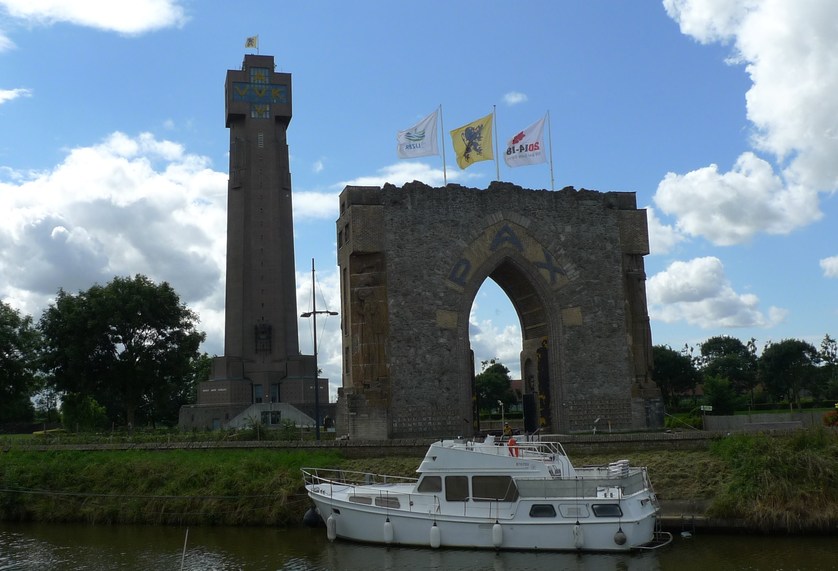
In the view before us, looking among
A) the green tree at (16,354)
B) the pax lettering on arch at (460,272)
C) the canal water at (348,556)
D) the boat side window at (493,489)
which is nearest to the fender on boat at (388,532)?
the canal water at (348,556)

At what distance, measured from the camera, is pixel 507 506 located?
19172 millimetres

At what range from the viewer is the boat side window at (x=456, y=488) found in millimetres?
19594

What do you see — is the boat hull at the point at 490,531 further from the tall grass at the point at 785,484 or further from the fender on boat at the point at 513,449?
the tall grass at the point at 785,484

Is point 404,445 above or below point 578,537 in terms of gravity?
above

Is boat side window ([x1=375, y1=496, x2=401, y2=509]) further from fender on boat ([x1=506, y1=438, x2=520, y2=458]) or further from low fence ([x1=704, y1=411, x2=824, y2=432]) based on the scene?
low fence ([x1=704, y1=411, x2=824, y2=432])

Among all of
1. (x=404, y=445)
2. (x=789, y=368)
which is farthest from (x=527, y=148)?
(x=789, y=368)

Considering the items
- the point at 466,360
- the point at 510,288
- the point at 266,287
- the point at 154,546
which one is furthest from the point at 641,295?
the point at 266,287

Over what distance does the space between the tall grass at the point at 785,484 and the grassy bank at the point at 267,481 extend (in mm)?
24

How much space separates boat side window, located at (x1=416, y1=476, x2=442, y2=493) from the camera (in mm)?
19766

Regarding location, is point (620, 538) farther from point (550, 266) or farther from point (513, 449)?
point (550, 266)

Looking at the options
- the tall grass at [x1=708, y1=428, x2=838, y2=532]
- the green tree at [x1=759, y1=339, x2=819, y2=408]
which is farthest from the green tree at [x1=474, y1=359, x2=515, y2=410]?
the tall grass at [x1=708, y1=428, x2=838, y2=532]

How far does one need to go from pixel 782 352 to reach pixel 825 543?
6819 centimetres

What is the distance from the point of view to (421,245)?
3169 centimetres

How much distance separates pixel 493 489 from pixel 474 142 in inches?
682
